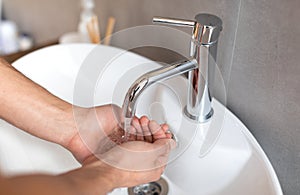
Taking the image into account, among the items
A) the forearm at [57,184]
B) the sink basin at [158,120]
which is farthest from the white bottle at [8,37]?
the forearm at [57,184]

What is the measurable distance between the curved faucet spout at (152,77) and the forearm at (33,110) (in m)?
0.13

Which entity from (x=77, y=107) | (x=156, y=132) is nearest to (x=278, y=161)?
(x=156, y=132)

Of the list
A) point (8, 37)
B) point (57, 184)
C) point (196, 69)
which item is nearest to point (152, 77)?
point (196, 69)

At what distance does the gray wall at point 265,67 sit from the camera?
516 mm

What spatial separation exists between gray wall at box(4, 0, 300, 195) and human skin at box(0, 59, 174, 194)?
0.46 feet

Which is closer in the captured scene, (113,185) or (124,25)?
(113,185)

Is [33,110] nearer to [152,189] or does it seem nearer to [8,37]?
[152,189]

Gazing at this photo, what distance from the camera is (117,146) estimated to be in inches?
21.5

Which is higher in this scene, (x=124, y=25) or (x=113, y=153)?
(x=124, y=25)

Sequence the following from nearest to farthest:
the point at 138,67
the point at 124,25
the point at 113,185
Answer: the point at 113,185 < the point at 138,67 < the point at 124,25

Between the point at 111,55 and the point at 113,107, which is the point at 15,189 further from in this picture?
the point at 111,55

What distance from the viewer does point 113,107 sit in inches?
24.2

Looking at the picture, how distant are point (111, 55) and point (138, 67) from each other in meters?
0.07

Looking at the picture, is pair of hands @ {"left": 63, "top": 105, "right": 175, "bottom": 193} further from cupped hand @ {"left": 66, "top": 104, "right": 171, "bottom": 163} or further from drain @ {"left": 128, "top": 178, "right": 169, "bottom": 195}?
drain @ {"left": 128, "top": 178, "right": 169, "bottom": 195}
